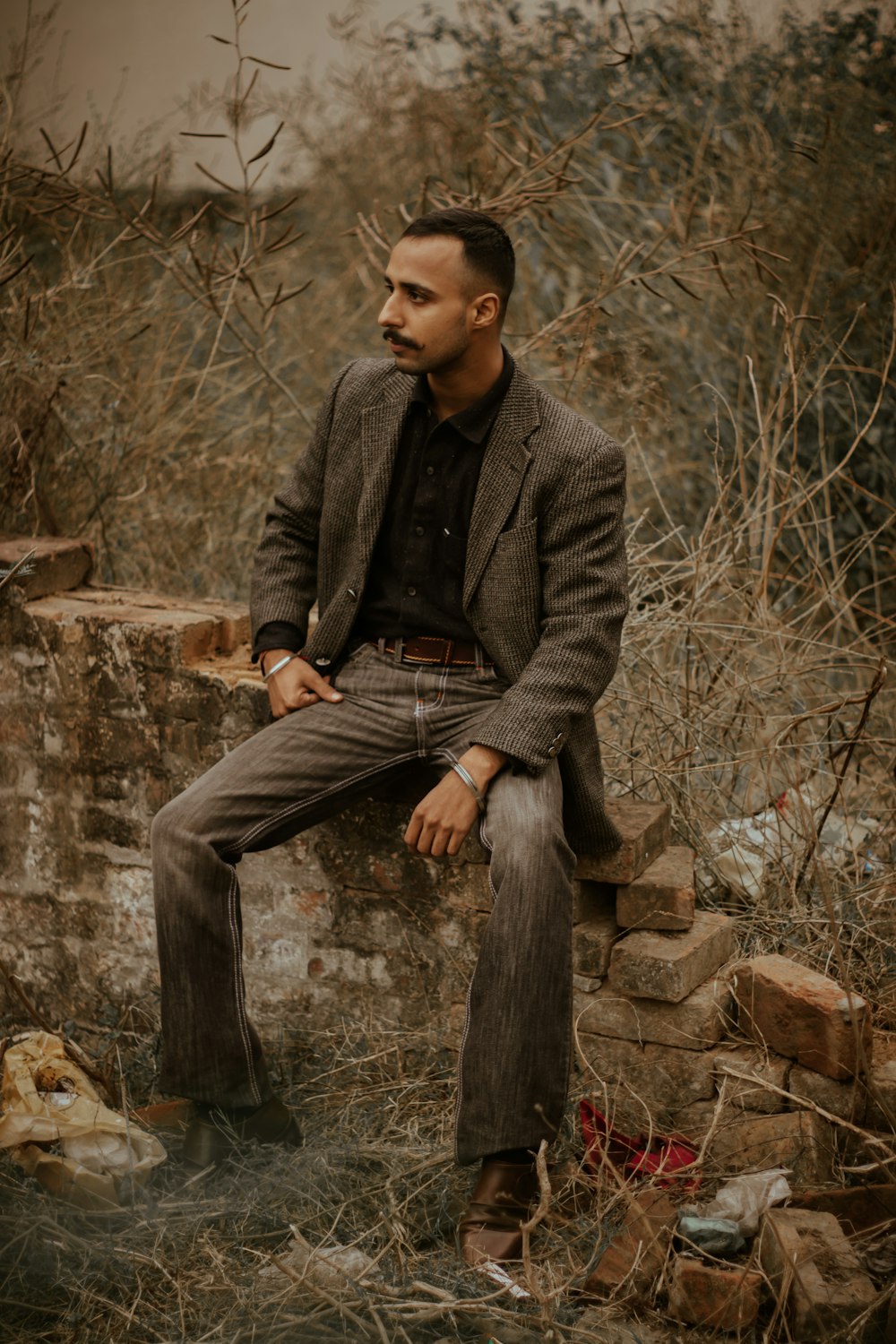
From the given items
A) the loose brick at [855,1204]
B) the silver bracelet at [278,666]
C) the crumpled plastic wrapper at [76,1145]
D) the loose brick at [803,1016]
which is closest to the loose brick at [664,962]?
the loose brick at [803,1016]

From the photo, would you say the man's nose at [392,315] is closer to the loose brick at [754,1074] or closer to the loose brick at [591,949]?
the loose brick at [591,949]

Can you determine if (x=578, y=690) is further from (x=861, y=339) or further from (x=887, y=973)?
(x=861, y=339)

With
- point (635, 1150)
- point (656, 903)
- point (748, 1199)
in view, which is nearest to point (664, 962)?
point (656, 903)

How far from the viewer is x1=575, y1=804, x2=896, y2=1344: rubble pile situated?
100 inches

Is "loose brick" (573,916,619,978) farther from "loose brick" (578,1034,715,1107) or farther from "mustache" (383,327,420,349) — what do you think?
"mustache" (383,327,420,349)

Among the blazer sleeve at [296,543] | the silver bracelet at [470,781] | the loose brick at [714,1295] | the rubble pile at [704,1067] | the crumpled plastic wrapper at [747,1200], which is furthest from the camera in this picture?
the blazer sleeve at [296,543]

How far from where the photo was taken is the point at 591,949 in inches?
122

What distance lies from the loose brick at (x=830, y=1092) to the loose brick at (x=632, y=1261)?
1.73 feet

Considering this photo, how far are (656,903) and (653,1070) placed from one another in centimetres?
41

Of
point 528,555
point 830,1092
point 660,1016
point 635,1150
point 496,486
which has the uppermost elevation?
point 496,486

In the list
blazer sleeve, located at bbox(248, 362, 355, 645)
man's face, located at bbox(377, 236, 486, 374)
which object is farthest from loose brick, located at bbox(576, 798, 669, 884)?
man's face, located at bbox(377, 236, 486, 374)

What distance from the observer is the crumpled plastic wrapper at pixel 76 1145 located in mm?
2920

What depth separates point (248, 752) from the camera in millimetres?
2994

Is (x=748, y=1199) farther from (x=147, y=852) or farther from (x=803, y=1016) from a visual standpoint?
(x=147, y=852)
